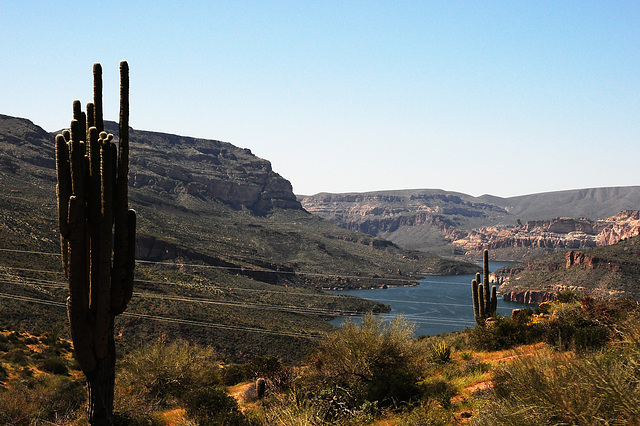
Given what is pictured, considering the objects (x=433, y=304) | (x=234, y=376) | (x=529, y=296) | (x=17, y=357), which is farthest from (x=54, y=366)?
(x=433, y=304)

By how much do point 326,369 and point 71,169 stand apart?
9.78 m

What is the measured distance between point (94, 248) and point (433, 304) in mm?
132087

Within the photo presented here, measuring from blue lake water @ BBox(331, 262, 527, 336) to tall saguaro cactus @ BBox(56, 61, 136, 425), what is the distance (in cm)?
7646

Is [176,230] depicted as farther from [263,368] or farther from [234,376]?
[263,368]

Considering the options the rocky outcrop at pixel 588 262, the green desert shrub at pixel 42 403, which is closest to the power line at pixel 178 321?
the green desert shrub at pixel 42 403

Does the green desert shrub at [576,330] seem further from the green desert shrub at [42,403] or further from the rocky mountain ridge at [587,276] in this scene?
the rocky mountain ridge at [587,276]

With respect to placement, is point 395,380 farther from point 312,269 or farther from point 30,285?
point 312,269

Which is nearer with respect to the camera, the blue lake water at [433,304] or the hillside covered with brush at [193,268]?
the hillside covered with brush at [193,268]

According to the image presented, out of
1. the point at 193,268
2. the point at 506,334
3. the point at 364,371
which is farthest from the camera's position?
the point at 193,268

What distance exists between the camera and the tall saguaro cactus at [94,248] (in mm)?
11172

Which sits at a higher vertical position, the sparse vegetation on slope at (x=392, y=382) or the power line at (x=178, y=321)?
the sparse vegetation on slope at (x=392, y=382)

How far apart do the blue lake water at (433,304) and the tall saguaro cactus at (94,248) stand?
251 feet

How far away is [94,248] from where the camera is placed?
11492 millimetres

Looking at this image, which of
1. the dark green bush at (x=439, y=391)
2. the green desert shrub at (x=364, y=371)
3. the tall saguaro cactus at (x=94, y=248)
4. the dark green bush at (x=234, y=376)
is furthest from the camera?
the dark green bush at (x=234, y=376)
